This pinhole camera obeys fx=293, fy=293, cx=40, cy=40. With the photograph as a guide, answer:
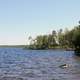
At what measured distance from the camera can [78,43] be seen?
4444 inches

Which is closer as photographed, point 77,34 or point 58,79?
point 58,79

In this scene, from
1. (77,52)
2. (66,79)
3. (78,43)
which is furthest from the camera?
(77,52)

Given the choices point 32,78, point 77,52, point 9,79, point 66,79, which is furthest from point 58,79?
point 77,52

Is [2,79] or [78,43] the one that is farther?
[78,43]

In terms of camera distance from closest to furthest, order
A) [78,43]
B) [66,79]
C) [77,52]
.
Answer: [66,79] < [78,43] < [77,52]

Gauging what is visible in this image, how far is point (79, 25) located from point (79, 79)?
95.2 m

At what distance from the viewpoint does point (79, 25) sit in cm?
12850

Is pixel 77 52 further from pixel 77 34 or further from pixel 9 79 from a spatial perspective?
pixel 9 79

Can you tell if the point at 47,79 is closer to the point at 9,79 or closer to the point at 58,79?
the point at 58,79

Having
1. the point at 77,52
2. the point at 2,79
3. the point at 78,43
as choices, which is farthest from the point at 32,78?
the point at 77,52

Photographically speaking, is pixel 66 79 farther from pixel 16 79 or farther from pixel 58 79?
pixel 16 79

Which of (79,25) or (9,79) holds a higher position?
(79,25)

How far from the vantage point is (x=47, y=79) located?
3491 cm

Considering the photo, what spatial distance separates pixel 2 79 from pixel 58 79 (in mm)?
6657
